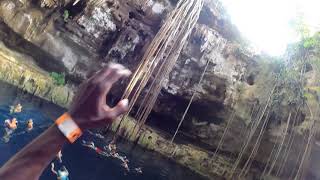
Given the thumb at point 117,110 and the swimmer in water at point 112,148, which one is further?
the swimmer in water at point 112,148

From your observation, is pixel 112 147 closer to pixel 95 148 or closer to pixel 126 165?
pixel 95 148

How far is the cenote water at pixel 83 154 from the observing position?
845 cm

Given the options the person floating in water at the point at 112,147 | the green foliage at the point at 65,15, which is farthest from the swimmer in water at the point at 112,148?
the green foliage at the point at 65,15

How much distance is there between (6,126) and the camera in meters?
8.77

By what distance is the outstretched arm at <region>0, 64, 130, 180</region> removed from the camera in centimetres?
111

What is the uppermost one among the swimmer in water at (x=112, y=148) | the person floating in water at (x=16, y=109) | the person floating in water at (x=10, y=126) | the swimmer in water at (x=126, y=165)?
the swimmer in water at (x=112, y=148)

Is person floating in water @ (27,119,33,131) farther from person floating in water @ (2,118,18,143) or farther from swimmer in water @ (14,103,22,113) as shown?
swimmer in water @ (14,103,22,113)

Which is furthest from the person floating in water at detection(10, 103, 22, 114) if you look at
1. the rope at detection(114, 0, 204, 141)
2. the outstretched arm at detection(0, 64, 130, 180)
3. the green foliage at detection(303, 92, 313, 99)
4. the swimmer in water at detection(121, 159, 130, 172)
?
the outstretched arm at detection(0, 64, 130, 180)

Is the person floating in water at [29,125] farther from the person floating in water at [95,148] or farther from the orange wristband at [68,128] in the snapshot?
the orange wristband at [68,128]

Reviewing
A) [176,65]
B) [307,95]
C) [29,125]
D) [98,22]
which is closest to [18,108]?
[29,125]

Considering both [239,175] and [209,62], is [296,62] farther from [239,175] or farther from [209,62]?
[239,175]

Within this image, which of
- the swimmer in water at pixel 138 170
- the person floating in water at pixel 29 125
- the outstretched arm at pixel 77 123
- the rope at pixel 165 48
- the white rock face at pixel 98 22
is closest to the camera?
the outstretched arm at pixel 77 123

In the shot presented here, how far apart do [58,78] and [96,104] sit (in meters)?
10.1

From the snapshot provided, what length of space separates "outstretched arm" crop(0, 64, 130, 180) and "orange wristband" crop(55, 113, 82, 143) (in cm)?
1
